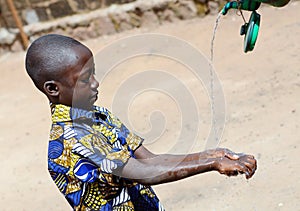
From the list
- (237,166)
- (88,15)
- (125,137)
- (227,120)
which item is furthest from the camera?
(88,15)

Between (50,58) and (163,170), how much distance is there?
1.56ft

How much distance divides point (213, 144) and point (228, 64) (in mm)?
1449

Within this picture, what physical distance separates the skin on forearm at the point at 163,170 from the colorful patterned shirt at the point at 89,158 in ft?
0.12

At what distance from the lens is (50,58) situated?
1738 mm

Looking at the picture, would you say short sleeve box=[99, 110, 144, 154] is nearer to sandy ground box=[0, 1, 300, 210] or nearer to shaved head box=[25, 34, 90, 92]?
shaved head box=[25, 34, 90, 92]

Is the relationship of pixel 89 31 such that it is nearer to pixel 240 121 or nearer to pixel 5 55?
pixel 5 55

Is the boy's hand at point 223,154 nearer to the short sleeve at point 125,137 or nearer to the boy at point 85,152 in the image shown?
the boy at point 85,152

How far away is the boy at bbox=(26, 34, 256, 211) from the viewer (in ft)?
5.68

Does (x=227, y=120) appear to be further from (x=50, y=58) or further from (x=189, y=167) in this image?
(x=50, y=58)

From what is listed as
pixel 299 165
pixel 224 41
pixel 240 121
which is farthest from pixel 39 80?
pixel 224 41

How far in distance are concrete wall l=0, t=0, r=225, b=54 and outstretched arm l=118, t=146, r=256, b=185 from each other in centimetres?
446

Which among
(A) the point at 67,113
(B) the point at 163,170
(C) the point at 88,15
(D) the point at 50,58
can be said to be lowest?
(C) the point at 88,15

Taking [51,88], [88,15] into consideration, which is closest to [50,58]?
[51,88]

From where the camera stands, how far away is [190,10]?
6.14 metres
